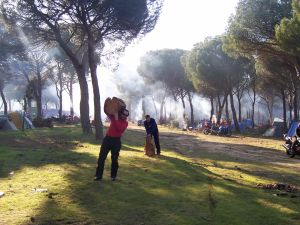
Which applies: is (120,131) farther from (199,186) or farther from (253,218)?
(253,218)

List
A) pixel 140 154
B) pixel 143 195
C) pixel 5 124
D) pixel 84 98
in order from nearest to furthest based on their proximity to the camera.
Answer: pixel 143 195, pixel 140 154, pixel 84 98, pixel 5 124

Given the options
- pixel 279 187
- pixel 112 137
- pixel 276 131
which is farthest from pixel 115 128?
pixel 276 131

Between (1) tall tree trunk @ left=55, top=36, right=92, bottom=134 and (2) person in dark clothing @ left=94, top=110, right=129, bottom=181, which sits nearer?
(2) person in dark clothing @ left=94, top=110, right=129, bottom=181

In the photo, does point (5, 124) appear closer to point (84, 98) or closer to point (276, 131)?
point (84, 98)

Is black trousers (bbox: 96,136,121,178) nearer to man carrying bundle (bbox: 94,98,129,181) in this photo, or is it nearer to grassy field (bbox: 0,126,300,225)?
man carrying bundle (bbox: 94,98,129,181)

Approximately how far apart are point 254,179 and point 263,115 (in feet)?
299

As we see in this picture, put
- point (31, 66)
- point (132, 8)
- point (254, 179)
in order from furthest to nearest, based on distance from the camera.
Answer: point (31, 66) < point (132, 8) < point (254, 179)

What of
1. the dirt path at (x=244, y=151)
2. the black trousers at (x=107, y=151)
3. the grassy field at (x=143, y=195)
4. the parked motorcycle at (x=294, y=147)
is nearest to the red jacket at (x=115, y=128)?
the black trousers at (x=107, y=151)

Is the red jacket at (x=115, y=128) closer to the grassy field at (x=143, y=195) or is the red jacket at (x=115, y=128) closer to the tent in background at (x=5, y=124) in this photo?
the grassy field at (x=143, y=195)

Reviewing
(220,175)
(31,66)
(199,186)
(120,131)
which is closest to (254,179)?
(220,175)

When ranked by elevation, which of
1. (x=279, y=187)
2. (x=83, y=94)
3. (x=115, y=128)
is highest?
(x=83, y=94)

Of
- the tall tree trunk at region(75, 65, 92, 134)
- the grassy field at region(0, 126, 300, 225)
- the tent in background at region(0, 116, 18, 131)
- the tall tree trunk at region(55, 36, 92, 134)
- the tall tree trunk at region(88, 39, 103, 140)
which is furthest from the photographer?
the tent in background at region(0, 116, 18, 131)

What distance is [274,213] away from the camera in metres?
7.47

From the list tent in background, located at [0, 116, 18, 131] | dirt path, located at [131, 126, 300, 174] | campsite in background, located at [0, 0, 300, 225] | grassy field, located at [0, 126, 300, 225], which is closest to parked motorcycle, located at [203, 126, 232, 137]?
campsite in background, located at [0, 0, 300, 225]
